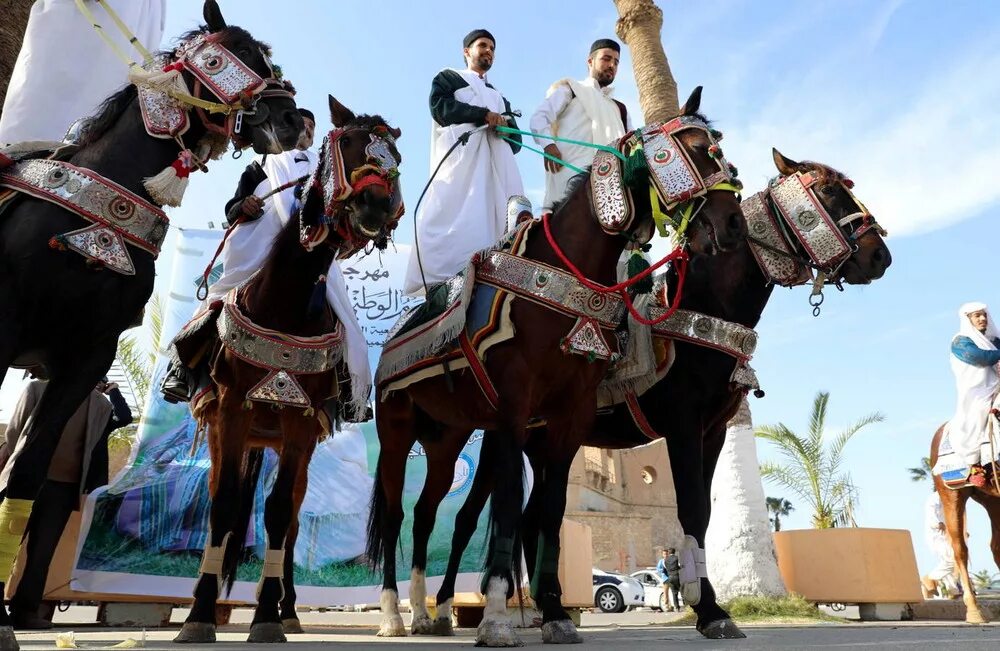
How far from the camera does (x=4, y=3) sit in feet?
24.2

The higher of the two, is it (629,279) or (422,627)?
(629,279)

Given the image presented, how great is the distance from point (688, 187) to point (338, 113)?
7.41ft

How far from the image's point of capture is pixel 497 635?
4.41 meters

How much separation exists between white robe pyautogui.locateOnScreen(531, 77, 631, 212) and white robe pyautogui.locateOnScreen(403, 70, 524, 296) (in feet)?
1.50

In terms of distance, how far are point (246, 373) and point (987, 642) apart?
433 cm

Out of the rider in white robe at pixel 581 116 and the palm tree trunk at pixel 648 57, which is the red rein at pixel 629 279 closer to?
the rider in white robe at pixel 581 116

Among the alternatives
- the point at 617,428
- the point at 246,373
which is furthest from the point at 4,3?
the point at 617,428

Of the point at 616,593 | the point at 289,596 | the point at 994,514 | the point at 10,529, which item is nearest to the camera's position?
the point at 10,529

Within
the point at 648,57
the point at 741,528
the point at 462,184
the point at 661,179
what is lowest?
the point at 741,528

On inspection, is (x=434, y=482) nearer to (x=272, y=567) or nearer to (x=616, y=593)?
(x=272, y=567)

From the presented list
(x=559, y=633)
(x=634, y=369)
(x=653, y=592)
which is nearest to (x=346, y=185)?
(x=634, y=369)

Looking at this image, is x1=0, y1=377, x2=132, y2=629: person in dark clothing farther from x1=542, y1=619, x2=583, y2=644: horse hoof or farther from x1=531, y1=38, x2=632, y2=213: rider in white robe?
x1=531, y1=38, x2=632, y2=213: rider in white robe

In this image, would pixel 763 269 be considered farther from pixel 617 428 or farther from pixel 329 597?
pixel 329 597

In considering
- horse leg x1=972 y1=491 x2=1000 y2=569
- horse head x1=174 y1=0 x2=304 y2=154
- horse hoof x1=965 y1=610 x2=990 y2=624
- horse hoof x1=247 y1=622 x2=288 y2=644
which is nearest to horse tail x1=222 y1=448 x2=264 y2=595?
horse hoof x1=247 y1=622 x2=288 y2=644
